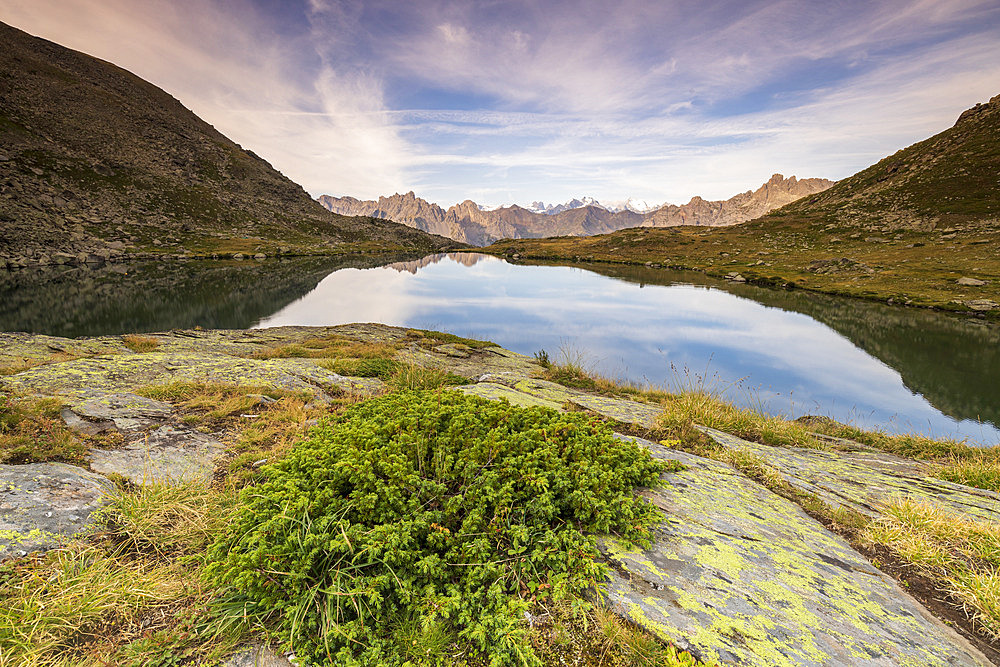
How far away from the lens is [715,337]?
126 feet

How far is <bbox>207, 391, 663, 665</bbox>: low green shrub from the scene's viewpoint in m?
3.18

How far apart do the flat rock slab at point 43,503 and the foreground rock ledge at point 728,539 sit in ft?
0.05

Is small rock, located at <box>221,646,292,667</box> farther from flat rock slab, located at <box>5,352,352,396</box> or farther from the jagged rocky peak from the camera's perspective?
the jagged rocky peak

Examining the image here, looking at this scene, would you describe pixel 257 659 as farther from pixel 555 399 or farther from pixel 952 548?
pixel 555 399

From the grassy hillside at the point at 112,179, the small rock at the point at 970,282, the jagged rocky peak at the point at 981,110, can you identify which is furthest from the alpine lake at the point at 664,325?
the jagged rocky peak at the point at 981,110

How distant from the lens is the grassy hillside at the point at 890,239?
2308 inches

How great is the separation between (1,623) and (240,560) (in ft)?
5.04

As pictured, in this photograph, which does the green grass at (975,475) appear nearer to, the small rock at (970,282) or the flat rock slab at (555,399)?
the flat rock slab at (555,399)

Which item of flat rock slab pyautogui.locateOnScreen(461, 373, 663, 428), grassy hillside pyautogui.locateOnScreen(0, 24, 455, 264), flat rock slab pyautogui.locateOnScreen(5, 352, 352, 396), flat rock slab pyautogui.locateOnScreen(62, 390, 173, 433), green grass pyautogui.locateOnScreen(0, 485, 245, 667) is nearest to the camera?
green grass pyautogui.locateOnScreen(0, 485, 245, 667)

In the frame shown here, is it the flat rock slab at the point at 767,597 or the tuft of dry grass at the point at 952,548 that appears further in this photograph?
the tuft of dry grass at the point at 952,548

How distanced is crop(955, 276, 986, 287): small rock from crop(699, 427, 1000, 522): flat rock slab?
2790 inches

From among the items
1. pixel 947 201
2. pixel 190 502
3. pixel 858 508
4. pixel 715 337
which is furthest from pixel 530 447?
pixel 947 201

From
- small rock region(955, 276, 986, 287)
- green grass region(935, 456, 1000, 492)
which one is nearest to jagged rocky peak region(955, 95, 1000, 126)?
small rock region(955, 276, 986, 287)

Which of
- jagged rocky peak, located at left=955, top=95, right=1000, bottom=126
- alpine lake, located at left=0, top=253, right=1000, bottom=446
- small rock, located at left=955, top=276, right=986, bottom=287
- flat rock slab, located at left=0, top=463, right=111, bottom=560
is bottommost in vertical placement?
alpine lake, located at left=0, top=253, right=1000, bottom=446
